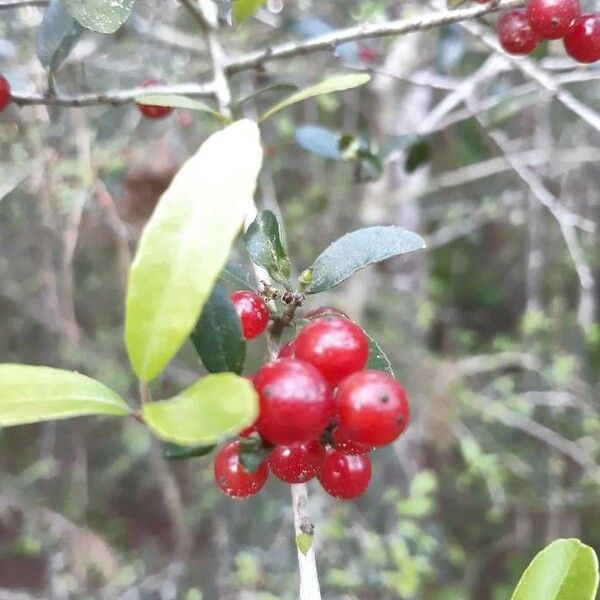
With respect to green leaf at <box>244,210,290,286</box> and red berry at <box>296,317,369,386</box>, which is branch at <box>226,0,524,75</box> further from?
red berry at <box>296,317,369,386</box>

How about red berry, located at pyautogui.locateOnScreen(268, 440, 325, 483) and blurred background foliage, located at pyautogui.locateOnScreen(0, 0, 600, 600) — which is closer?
red berry, located at pyautogui.locateOnScreen(268, 440, 325, 483)

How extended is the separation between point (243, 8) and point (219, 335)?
1.55 ft

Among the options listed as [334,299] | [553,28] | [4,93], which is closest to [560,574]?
[553,28]

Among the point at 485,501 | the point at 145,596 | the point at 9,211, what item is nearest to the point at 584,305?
the point at 485,501

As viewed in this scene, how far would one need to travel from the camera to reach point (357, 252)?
0.71 m

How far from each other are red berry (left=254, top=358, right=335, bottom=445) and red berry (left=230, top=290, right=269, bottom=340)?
119 mm

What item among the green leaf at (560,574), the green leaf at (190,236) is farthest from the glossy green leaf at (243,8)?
the green leaf at (560,574)

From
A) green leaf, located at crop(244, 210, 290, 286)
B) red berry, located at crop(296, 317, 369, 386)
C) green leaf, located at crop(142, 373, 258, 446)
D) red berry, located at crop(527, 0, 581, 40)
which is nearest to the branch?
red berry, located at crop(527, 0, 581, 40)

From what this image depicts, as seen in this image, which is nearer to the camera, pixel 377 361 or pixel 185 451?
pixel 185 451

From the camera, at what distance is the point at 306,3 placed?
6.82 ft

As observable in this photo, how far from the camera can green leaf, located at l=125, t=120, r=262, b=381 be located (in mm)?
468

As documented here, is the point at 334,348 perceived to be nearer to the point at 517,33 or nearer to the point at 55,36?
the point at 517,33

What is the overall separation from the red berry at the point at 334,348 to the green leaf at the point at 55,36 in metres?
0.70

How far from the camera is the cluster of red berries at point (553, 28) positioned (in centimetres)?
80
